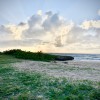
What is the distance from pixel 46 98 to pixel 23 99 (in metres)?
0.73

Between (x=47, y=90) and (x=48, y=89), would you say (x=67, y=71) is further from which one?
(x=47, y=90)

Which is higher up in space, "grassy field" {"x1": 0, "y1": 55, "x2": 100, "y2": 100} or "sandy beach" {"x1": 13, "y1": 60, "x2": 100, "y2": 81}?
"sandy beach" {"x1": 13, "y1": 60, "x2": 100, "y2": 81}

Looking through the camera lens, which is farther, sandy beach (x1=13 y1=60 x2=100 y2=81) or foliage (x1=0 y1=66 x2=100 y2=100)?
sandy beach (x1=13 y1=60 x2=100 y2=81)

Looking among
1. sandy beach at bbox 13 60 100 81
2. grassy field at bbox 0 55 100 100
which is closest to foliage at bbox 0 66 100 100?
grassy field at bbox 0 55 100 100

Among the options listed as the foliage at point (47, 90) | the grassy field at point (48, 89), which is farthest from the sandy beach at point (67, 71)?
the foliage at point (47, 90)

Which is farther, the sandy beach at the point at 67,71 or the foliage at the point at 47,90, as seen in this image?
the sandy beach at the point at 67,71

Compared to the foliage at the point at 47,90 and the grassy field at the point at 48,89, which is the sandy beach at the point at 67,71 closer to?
the grassy field at the point at 48,89

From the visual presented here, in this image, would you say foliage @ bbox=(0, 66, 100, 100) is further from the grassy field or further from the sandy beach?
the sandy beach

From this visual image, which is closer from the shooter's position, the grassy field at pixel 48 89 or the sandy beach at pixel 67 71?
the grassy field at pixel 48 89

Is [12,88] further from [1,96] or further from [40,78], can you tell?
[40,78]

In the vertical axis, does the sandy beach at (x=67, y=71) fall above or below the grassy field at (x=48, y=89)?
above

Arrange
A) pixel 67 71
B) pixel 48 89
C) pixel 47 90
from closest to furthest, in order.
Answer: pixel 47 90, pixel 48 89, pixel 67 71

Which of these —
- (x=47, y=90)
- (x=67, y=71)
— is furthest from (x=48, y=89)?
(x=67, y=71)

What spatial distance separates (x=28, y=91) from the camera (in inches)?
312
